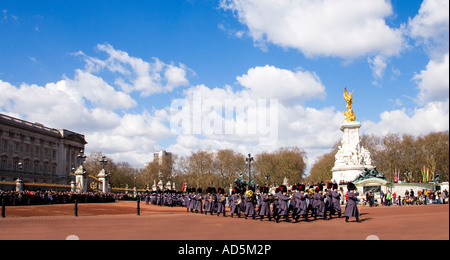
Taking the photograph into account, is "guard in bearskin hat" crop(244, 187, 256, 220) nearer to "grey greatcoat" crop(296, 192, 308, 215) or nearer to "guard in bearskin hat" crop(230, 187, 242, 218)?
"guard in bearskin hat" crop(230, 187, 242, 218)

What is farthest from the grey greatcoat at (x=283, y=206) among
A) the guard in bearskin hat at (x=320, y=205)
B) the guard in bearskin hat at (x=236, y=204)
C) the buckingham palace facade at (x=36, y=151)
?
the buckingham palace facade at (x=36, y=151)

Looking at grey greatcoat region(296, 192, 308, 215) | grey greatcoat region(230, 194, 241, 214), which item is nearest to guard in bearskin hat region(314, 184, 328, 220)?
grey greatcoat region(296, 192, 308, 215)

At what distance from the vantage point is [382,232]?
14031 mm

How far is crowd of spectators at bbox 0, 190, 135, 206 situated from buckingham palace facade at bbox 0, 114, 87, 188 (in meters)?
25.8

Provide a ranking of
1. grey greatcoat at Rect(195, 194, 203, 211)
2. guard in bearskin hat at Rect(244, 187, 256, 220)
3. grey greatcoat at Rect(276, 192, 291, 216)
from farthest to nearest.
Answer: grey greatcoat at Rect(195, 194, 203, 211) → guard in bearskin hat at Rect(244, 187, 256, 220) → grey greatcoat at Rect(276, 192, 291, 216)

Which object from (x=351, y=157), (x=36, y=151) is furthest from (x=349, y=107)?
(x=36, y=151)

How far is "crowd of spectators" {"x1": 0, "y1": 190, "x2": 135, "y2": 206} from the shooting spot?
112 ft

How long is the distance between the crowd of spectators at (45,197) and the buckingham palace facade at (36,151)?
25.8 meters

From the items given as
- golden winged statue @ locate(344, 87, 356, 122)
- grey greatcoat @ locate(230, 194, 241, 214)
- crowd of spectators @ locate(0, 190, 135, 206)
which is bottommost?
crowd of spectators @ locate(0, 190, 135, 206)

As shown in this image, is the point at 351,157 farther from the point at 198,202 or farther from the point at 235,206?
the point at 235,206

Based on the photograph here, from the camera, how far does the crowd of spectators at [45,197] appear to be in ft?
112

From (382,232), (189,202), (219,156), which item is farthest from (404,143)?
(382,232)

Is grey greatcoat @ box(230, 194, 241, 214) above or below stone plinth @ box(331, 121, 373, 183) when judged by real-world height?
below
